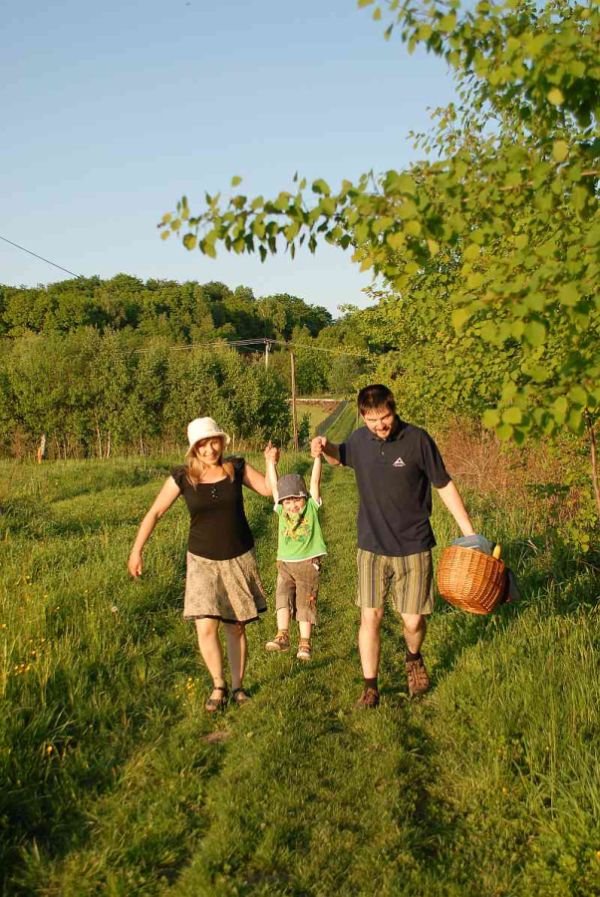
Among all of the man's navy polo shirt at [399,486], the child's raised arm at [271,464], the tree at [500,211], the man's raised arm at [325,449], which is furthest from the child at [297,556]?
the tree at [500,211]

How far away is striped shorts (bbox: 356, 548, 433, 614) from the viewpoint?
4891 mm

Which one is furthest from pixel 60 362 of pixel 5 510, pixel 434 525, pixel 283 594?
pixel 283 594

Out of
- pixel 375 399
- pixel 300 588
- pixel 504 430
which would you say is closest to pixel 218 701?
pixel 300 588

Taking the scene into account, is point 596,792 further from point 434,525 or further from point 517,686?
point 434,525

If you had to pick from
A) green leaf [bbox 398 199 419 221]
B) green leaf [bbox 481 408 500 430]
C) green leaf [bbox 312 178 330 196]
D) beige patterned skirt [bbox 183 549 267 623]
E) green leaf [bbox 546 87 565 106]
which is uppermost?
green leaf [bbox 546 87 565 106]

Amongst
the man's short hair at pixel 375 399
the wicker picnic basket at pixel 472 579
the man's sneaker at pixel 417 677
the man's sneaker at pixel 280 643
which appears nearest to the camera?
the wicker picnic basket at pixel 472 579

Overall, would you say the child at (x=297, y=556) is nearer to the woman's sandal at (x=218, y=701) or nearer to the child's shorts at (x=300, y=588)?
the child's shorts at (x=300, y=588)

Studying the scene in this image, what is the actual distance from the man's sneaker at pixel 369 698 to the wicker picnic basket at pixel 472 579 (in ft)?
2.78

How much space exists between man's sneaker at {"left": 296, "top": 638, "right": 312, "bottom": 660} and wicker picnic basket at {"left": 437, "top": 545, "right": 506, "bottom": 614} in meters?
1.64

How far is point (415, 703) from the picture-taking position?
16.1ft

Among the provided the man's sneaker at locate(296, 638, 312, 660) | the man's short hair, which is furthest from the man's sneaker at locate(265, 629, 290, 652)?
the man's short hair

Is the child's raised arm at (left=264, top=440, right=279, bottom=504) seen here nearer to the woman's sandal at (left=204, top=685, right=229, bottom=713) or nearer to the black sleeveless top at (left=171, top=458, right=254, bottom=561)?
the black sleeveless top at (left=171, top=458, right=254, bottom=561)

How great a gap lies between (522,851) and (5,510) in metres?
10.3

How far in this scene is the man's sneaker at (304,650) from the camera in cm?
581
